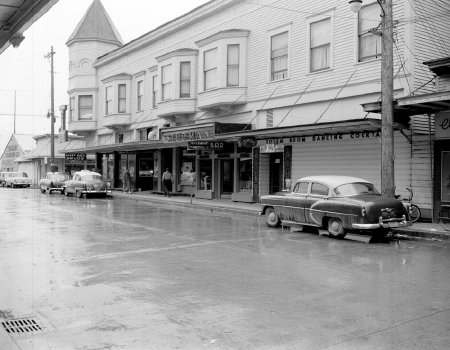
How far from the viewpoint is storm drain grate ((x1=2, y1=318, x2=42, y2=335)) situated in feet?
18.6

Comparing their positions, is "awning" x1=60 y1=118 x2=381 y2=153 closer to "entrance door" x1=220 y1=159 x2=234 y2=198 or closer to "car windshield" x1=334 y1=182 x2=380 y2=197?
"car windshield" x1=334 y1=182 x2=380 y2=197

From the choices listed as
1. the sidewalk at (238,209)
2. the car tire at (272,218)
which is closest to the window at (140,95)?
the sidewalk at (238,209)

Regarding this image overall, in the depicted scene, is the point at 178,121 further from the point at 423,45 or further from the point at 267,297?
the point at 267,297

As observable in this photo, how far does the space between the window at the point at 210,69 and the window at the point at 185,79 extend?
244cm

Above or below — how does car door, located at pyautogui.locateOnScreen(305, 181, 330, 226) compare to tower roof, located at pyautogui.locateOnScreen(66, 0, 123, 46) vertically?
below

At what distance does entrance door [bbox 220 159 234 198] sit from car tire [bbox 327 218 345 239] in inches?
527

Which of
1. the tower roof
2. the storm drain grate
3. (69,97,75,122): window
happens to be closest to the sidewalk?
the storm drain grate

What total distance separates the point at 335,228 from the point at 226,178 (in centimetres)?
1417

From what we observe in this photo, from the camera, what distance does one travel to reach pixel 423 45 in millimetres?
17547

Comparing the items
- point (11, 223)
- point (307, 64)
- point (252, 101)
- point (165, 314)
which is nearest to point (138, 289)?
point (165, 314)

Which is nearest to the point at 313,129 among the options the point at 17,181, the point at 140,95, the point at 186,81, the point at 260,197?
the point at 260,197

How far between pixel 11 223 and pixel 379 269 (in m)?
12.3

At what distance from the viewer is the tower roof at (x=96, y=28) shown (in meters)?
41.0

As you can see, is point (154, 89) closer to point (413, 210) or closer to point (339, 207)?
point (413, 210)
